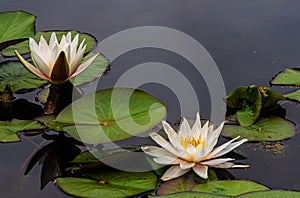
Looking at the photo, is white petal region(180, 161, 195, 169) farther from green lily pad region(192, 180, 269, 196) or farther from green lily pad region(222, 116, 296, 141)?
green lily pad region(222, 116, 296, 141)

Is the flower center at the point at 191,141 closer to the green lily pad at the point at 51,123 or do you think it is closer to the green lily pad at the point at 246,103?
the green lily pad at the point at 246,103

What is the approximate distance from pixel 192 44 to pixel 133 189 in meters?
1.03

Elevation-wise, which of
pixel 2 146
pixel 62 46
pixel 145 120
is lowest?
pixel 2 146

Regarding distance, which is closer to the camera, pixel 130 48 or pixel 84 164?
pixel 84 164

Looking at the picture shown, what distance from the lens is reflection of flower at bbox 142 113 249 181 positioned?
1620 mm

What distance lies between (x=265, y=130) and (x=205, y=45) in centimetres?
68

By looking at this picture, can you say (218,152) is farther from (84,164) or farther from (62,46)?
(62,46)

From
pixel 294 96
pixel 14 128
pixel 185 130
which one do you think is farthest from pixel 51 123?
pixel 294 96

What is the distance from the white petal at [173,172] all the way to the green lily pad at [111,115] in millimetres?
166

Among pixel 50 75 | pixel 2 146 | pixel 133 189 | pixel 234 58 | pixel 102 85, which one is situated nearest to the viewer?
pixel 133 189

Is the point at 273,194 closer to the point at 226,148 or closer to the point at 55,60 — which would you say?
the point at 226,148

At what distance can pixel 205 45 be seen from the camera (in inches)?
95.7

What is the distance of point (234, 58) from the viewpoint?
234 cm

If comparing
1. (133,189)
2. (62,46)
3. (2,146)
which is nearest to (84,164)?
(133,189)
